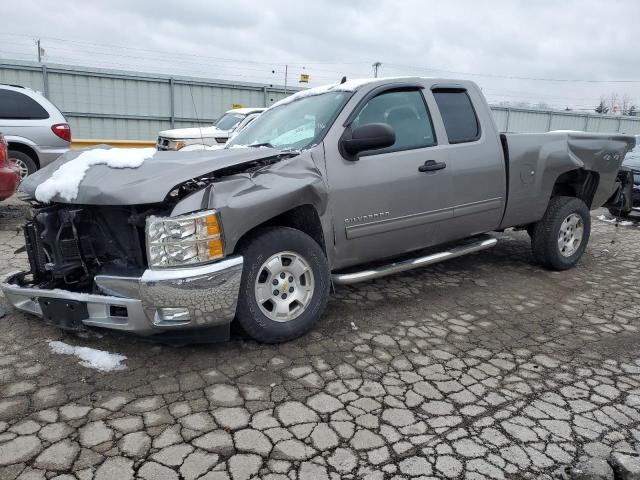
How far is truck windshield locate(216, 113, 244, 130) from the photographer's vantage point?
11.6 metres

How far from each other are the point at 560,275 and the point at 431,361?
2.78m

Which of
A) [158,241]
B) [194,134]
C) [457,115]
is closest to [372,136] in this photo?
[457,115]

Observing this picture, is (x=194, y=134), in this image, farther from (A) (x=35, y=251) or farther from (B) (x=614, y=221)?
(B) (x=614, y=221)

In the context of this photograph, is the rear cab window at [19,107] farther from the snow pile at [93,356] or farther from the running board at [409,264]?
the running board at [409,264]

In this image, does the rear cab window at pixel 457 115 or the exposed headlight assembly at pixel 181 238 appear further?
the rear cab window at pixel 457 115

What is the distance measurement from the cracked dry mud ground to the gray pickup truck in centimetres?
32

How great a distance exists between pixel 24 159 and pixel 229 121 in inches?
180

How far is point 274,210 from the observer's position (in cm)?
327

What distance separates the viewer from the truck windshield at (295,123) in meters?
3.88

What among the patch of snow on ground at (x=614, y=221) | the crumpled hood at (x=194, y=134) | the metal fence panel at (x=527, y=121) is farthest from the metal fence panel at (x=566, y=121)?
the crumpled hood at (x=194, y=134)

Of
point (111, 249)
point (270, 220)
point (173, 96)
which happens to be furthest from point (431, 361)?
point (173, 96)

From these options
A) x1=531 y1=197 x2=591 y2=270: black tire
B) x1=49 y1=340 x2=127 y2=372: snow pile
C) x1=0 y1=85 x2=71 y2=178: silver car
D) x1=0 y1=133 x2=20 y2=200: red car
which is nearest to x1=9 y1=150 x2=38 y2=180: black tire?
x1=0 y1=85 x2=71 y2=178: silver car

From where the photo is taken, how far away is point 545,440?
2520 millimetres

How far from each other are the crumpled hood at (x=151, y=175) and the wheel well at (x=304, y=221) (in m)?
0.45
